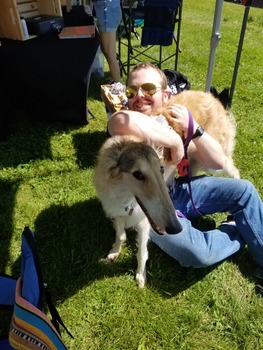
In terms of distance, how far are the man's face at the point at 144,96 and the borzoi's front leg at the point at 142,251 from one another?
0.90m

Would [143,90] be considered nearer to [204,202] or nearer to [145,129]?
[145,129]

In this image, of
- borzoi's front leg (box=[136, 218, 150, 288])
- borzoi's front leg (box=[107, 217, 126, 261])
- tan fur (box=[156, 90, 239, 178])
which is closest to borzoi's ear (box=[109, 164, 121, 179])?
borzoi's front leg (box=[136, 218, 150, 288])

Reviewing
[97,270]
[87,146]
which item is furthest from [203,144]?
[87,146]

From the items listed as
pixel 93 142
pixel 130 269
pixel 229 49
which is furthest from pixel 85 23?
pixel 229 49

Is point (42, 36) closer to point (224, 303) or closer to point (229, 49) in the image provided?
point (224, 303)

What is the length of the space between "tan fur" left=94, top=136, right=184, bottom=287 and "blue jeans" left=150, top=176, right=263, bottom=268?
0.92 ft

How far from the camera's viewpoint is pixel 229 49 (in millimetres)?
8125

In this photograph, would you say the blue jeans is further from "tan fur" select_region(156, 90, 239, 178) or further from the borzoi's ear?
the borzoi's ear

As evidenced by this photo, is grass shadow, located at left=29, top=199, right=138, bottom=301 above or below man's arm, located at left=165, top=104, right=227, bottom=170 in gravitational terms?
below

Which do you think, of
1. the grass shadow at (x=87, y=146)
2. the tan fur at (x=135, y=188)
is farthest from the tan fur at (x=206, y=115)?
the grass shadow at (x=87, y=146)

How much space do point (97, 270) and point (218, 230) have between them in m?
1.09

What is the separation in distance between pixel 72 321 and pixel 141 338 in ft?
1.69

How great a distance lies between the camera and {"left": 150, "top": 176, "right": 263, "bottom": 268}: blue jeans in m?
2.43

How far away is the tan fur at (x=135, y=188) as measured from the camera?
5.97 ft
